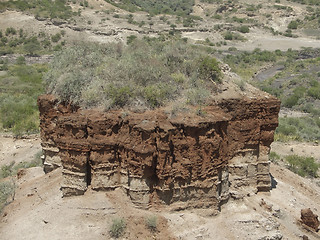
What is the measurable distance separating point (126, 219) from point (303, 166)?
12786 millimetres

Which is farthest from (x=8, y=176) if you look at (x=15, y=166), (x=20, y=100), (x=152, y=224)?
(x=20, y=100)

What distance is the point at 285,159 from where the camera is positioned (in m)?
20.5

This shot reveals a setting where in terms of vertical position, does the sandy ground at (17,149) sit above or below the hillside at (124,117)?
below

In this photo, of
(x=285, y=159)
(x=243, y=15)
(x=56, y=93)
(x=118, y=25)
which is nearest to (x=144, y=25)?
(x=118, y=25)

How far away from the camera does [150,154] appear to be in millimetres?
10445

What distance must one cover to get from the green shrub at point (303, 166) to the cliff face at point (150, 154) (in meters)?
8.78

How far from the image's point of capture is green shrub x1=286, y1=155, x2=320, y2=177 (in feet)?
62.6

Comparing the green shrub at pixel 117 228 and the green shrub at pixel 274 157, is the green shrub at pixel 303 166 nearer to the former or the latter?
the green shrub at pixel 274 157

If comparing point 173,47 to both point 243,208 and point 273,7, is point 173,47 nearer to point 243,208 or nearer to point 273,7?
point 243,208

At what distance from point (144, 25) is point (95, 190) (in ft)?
208

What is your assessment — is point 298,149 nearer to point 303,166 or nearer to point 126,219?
point 303,166

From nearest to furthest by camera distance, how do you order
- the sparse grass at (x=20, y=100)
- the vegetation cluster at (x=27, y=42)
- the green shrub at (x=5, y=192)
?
1. the green shrub at (x=5, y=192)
2. the sparse grass at (x=20, y=100)
3. the vegetation cluster at (x=27, y=42)

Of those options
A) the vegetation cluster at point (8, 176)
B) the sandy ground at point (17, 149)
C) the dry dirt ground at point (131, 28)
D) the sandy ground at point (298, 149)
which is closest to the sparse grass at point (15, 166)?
the vegetation cluster at point (8, 176)

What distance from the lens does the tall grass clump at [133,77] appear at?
37.9 ft
